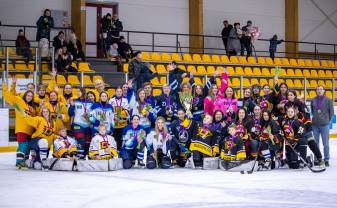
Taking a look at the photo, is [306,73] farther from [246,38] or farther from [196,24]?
[196,24]

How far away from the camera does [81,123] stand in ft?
36.3

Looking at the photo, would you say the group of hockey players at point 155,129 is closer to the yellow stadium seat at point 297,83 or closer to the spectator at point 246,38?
the yellow stadium seat at point 297,83

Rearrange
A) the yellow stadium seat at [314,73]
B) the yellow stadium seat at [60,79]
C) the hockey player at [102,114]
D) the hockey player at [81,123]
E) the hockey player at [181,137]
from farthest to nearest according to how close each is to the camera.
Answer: the yellow stadium seat at [314,73]
the yellow stadium seat at [60,79]
the hockey player at [181,137]
the hockey player at [81,123]
the hockey player at [102,114]

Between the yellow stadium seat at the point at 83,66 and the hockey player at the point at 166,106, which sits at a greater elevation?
the yellow stadium seat at the point at 83,66

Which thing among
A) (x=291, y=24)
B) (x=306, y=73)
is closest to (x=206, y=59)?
(x=306, y=73)

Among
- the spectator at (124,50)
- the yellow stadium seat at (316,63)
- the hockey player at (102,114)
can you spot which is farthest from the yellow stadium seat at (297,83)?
the hockey player at (102,114)

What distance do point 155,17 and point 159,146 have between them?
42.9 feet

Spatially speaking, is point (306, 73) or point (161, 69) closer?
point (161, 69)

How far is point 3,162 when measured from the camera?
1196cm

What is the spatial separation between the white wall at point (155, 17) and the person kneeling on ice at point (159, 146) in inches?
462

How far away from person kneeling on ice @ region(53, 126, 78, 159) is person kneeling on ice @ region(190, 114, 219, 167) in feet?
6.40

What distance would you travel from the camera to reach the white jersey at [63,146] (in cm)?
1073

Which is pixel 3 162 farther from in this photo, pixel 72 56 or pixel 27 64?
pixel 72 56

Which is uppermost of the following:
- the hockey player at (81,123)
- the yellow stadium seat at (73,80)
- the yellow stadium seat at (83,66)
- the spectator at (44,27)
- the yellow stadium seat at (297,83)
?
the spectator at (44,27)
